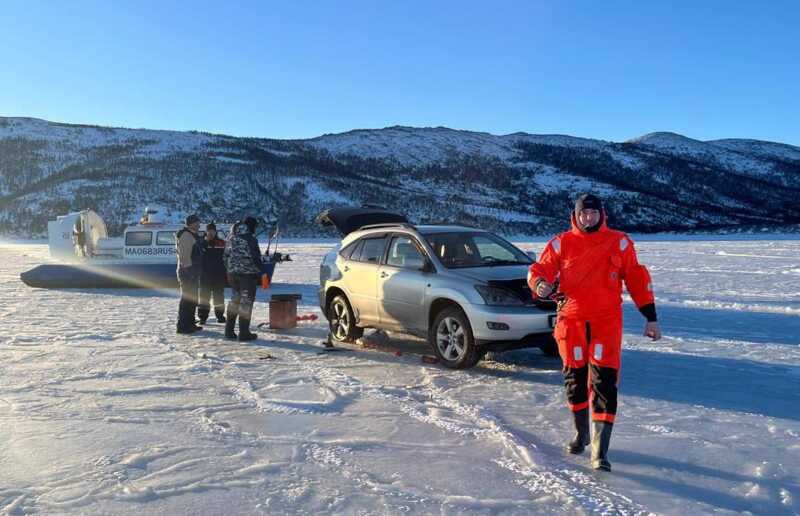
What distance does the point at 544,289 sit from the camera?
15.3 feet

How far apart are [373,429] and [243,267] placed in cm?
492

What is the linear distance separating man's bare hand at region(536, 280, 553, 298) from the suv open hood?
9424 millimetres

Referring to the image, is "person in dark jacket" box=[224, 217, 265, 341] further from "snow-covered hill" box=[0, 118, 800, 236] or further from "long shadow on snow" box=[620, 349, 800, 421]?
"snow-covered hill" box=[0, 118, 800, 236]

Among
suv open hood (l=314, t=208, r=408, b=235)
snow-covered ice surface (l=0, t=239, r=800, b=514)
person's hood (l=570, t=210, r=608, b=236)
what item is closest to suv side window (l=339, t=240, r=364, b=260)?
snow-covered ice surface (l=0, t=239, r=800, b=514)

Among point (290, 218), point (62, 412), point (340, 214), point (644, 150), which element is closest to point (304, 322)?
point (340, 214)

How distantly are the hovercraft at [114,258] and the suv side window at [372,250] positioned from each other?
7240 mm

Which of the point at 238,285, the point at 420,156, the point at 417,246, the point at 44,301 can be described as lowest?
the point at 44,301

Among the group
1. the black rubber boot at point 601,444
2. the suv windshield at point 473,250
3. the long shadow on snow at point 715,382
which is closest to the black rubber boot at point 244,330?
the suv windshield at point 473,250

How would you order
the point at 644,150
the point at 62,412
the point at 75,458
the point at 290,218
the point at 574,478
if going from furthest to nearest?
the point at 644,150 → the point at 290,218 → the point at 62,412 → the point at 75,458 → the point at 574,478

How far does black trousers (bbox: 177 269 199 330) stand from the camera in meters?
10.8

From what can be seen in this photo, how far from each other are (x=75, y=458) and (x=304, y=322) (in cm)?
713

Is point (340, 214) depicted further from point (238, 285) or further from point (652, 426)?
point (652, 426)

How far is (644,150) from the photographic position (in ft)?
625

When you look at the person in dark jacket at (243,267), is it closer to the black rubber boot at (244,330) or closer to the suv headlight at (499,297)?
the black rubber boot at (244,330)
